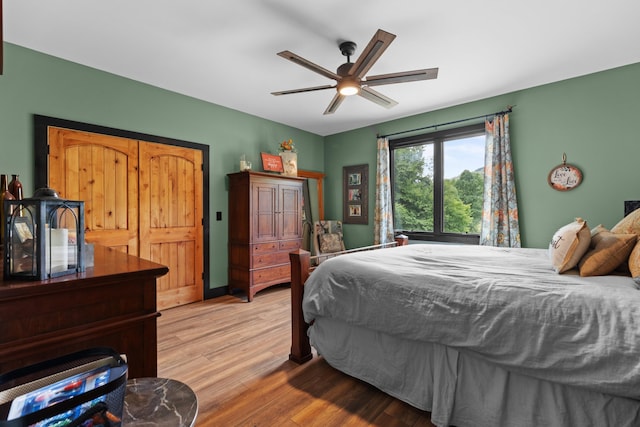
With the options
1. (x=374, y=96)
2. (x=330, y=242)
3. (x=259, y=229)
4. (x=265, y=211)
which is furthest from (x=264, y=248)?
(x=374, y=96)

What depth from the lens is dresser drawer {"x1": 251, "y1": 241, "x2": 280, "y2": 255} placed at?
398 cm

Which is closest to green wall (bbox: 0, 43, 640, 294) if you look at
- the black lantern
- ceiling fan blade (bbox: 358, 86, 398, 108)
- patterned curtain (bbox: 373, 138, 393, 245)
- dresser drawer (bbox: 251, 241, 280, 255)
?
dresser drawer (bbox: 251, 241, 280, 255)

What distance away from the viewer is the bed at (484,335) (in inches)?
47.8

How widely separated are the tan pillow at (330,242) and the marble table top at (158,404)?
161 inches

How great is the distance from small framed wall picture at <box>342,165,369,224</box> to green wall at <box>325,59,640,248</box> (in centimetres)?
Result: 173

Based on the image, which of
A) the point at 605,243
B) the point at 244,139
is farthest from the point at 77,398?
the point at 244,139

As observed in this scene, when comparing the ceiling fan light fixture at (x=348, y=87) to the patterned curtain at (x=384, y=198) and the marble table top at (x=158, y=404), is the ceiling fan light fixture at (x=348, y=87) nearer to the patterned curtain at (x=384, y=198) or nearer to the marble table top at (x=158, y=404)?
the patterned curtain at (x=384, y=198)

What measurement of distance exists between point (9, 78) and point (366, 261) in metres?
3.47

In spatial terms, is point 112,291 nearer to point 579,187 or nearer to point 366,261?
point 366,261

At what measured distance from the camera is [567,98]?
3.28 m

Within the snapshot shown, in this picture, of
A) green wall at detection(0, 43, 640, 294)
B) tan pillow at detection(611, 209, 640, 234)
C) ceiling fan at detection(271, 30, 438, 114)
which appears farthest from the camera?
green wall at detection(0, 43, 640, 294)

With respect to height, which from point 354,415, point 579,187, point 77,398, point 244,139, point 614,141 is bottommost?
point 354,415

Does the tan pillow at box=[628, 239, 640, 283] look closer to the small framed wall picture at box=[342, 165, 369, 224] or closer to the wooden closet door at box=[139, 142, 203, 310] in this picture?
the small framed wall picture at box=[342, 165, 369, 224]

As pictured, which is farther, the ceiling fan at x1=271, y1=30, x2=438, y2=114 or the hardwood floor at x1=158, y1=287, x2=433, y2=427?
the ceiling fan at x1=271, y1=30, x2=438, y2=114
